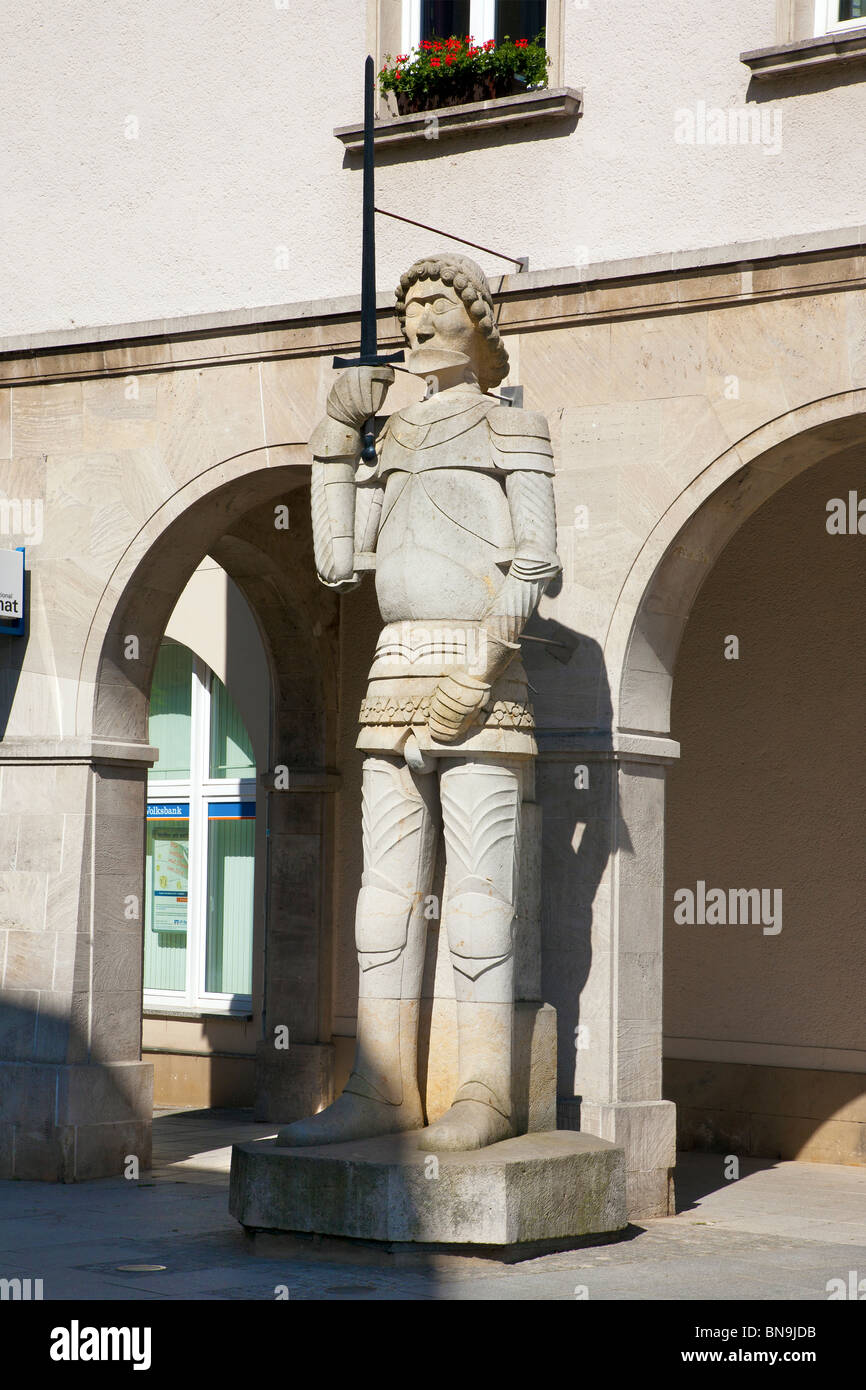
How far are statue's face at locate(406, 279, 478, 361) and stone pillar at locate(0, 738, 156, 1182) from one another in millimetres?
2986

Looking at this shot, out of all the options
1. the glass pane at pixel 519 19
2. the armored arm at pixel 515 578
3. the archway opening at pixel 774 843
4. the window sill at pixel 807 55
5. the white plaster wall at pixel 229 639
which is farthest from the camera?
the white plaster wall at pixel 229 639

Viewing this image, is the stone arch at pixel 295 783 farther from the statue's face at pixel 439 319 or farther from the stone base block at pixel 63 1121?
the statue's face at pixel 439 319

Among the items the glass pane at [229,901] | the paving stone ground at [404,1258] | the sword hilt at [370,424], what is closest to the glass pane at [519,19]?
the sword hilt at [370,424]

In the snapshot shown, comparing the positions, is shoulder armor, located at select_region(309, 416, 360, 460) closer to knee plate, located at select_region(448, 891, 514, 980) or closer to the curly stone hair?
the curly stone hair

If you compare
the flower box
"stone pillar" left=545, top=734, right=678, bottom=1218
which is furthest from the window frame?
"stone pillar" left=545, top=734, right=678, bottom=1218

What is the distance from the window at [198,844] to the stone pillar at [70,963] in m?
3.59

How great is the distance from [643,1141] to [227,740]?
5.99 meters

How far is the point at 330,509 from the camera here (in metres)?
7.48

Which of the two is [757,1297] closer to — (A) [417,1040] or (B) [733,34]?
(A) [417,1040]

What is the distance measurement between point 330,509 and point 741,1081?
15.2 ft

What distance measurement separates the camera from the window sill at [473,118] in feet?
28.2

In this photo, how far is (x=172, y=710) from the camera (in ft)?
45.4

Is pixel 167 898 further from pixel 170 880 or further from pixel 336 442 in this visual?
pixel 336 442

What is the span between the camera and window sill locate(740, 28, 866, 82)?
7.84 meters
